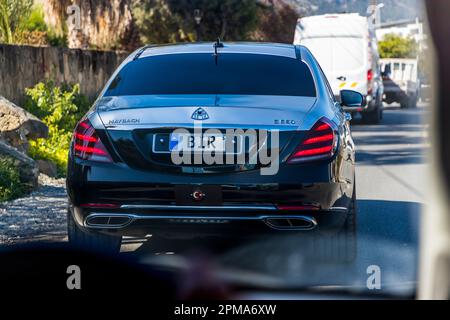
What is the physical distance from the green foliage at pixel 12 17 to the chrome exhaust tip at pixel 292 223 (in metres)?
16.0

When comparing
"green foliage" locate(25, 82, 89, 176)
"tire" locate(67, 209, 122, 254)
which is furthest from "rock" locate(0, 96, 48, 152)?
"tire" locate(67, 209, 122, 254)

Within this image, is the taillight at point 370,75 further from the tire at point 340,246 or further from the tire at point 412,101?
the tire at point 340,246

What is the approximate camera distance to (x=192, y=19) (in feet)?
103

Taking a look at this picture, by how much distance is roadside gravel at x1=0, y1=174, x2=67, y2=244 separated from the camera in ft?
23.2

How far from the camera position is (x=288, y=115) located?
16.8 feet

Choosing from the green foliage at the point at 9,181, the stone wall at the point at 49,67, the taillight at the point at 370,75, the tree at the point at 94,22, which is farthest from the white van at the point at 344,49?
the green foliage at the point at 9,181

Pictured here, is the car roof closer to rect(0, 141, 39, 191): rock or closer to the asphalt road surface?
the asphalt road surface

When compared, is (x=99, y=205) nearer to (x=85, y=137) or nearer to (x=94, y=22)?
(x=85, y=137)

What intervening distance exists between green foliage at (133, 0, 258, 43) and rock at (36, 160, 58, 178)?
1957 centimetres

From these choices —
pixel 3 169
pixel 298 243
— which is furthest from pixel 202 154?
pixel 3 169

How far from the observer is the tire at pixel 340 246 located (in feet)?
17.7
